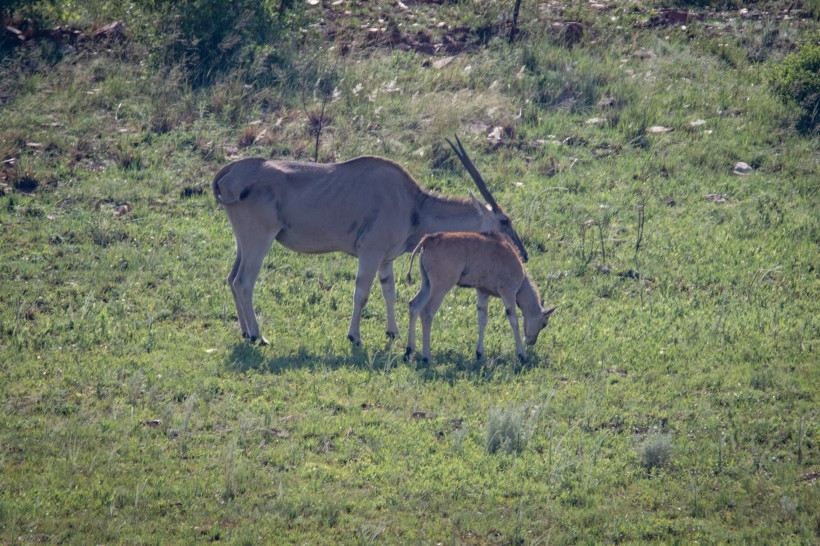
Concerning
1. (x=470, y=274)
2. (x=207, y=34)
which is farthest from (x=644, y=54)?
(x=470, y=274)

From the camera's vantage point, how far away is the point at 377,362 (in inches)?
428

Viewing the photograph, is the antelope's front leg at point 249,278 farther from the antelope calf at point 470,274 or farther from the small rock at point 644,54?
the small rock at point 644,54

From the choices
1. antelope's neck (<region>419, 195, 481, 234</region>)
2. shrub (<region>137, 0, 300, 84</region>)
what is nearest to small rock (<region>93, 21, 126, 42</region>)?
shrub (<region>137, 0, 300, 84</region>)

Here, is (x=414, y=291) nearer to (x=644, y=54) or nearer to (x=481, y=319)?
(x=481, y=319)

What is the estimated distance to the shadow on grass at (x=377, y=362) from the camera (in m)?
10.6

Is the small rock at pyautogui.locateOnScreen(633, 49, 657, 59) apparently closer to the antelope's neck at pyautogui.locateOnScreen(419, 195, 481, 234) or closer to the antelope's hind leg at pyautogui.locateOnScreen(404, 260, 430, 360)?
the antelope's neck at pyautogui.locateOnScreen(419, 195, 481, 234)

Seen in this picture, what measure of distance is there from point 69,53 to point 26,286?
27.6ft

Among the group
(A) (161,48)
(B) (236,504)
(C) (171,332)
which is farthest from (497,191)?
(B) (236,504)

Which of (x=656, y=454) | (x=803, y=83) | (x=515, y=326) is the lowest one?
(x=515, y=326)

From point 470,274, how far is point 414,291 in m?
2.14

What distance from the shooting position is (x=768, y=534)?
787cm

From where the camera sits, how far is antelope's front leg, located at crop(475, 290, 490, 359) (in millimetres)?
11086

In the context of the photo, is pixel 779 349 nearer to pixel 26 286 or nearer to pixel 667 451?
pixel 667 451

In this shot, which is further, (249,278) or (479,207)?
(479,207)
